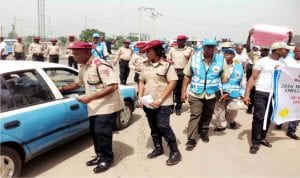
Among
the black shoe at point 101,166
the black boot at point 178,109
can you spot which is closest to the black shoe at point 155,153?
the black shoe at point 101,166

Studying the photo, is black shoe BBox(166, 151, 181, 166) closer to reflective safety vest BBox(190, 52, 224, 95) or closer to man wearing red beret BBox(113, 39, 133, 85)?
reflective safety vest BBox(190, 52, 224, 95)

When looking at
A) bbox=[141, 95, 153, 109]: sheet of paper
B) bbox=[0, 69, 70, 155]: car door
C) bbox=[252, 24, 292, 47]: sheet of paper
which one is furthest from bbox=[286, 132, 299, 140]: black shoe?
bbox=[0, 69, 70, 155]: car door

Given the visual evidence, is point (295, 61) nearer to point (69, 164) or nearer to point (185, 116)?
point (185, 116)

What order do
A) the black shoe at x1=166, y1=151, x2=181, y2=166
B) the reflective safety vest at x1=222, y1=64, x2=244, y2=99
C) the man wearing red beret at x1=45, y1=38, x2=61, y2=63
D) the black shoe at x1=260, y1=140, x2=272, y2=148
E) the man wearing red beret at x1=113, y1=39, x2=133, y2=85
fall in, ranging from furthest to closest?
1. the man wearing red beret at x1=45, y1=38, x2=61, y2=63
2. the man wearing red beret at x1=113, y1=39, x2=133, y2=85
3. the reflective safety vest at x1=222, y1=64, x2=244, y2=99
4. the black shoe at x1=260, y1=140, x2=272, y2=148
5. the black shoe at x1=166, y1=151, x2=181, y2=166

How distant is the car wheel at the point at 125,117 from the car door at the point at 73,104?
1.08 m

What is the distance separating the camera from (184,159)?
4695 millimetres

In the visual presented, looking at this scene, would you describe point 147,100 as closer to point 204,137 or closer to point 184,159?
point 184,159

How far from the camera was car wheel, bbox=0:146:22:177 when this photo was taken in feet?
11.6

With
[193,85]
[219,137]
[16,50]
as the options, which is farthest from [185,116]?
[16,50]

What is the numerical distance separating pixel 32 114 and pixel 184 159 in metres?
2.22

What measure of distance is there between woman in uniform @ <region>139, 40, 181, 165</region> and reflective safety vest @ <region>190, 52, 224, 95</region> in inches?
31.8

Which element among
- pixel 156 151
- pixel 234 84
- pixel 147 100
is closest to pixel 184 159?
pixel 156 151

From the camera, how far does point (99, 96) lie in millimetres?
3873

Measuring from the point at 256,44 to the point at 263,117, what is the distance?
4672 mm
